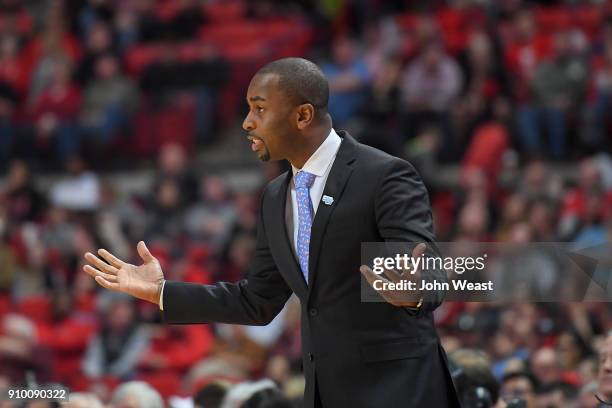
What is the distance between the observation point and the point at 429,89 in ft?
39.9

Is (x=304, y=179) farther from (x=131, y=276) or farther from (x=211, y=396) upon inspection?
(x=211, y=396)

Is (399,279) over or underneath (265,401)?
over

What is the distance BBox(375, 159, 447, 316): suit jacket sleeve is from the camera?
3719 millimetres

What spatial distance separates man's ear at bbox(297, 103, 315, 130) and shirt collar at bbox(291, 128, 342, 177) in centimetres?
10

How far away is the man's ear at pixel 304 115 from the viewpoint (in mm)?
4113

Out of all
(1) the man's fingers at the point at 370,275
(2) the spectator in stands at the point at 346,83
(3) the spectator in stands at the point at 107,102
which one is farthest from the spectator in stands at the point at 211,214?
(1) the man's fingers at the point at 370,275

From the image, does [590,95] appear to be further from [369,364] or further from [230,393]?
[369,364]

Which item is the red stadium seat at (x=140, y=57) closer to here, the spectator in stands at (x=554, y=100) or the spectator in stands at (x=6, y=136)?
the spectator in stands at (x=6, y=136)

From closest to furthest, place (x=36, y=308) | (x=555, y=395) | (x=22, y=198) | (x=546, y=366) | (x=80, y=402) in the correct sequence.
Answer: (x=80, y=402)
(x=555, y=395)
(x=546, y=366)
(x=36, y=308)
(x=22, y=198)

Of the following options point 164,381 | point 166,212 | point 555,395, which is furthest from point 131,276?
point 166,212

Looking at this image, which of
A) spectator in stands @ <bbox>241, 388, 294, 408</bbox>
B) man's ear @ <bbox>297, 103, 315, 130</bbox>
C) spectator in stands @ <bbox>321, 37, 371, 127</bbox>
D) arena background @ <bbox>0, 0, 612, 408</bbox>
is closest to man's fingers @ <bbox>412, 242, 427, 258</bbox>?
man's ear @ <bbox>297, 103, 315, 130</bbox>

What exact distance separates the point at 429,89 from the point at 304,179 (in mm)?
8172

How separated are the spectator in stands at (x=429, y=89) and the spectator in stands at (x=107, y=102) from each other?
Answer: 3398 mm

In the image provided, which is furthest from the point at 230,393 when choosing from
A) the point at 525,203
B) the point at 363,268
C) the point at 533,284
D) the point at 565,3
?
the point at 565,3
